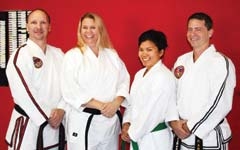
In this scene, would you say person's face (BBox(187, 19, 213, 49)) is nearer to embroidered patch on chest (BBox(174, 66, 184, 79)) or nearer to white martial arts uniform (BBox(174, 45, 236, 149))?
white martial arts uniform (BBox(174, 45, 236, 149))

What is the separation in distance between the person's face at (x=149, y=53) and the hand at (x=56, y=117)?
68cm

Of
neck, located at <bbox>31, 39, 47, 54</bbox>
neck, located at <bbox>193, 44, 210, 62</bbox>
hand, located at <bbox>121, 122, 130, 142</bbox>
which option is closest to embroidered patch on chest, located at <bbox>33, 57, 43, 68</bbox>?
A: neck, located at <bbox>31, 39, 47, 54</bbox>

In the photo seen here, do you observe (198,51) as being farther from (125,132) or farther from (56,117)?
(56,117)

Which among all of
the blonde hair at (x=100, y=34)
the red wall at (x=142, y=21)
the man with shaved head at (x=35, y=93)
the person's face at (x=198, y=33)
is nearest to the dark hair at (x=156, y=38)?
the person's face at (x=198, y=33)

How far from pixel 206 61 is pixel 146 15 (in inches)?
31.2

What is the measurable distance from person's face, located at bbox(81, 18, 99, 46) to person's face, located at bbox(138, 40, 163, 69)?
353mm

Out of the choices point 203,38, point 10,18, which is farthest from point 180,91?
point 10,18

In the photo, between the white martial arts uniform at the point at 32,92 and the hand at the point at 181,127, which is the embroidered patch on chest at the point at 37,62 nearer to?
the white martial arts uniform at the point at 32,92

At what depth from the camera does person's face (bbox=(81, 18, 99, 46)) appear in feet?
8.04

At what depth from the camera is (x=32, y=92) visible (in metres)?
2.41

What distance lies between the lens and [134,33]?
2.98m

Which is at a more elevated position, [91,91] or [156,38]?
[156,38]

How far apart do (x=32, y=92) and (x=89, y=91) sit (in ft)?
1.21

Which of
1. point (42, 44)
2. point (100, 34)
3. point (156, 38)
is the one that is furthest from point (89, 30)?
point (156, 38)
